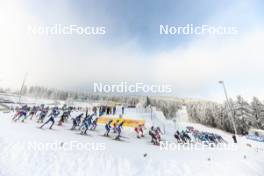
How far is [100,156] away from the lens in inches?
190

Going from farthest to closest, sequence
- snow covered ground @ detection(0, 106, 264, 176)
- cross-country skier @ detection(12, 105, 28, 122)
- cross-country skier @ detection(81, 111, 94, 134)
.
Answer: cross-country skier @ detection(12, 105, 28, 122) < cross-country skier @ detection(81, 111, 94, 134) < snow covered ground @ detection(0, 106, 264, 176)

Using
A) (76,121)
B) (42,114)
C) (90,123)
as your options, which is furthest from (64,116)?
(90,123)

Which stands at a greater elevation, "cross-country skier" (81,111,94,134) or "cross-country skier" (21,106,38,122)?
"cross-country skier" (21,106,38,122)

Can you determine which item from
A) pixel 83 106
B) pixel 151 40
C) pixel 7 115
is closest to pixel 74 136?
pixel 83 106

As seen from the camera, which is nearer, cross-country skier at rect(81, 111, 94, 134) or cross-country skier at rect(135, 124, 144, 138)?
cross-country skier at rect(81, 111, 94, 134)

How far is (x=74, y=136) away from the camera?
5.54 metres

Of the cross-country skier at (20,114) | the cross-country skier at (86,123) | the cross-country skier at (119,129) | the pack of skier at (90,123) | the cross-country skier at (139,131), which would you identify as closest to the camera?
the cross-country skier at (119,129)

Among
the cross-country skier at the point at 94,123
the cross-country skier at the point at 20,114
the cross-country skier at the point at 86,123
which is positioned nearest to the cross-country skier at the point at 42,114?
the cross-country skier at the point at 20,114

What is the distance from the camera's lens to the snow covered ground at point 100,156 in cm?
439

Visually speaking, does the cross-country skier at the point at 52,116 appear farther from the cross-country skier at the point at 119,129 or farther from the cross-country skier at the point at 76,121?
the cross-country skier at the point at 119,129

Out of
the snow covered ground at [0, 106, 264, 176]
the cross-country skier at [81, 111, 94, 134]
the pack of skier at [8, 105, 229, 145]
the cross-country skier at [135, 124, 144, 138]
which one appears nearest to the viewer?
the snow covered ground at [0, 106, 264, 176]

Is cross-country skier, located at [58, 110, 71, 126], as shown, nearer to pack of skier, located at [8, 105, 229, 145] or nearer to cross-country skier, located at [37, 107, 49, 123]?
pack of skier, located at [8, 105, 229, 145]

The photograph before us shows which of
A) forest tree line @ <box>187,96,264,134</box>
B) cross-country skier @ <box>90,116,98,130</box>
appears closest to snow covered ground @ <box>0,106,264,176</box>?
cross-country skier @ <box>90,116,98,130</box>

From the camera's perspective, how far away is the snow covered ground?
14.4ft
